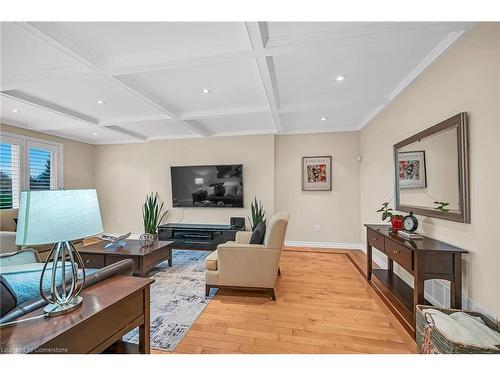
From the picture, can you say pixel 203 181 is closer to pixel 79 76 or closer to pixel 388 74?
pixel 79 76

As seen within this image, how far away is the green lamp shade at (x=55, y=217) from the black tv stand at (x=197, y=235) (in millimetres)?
3336

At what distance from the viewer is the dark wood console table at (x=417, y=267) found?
1.68 m

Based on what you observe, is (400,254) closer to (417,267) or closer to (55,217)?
(417,267)

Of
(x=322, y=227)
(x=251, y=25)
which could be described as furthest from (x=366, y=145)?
(x=251, y=25)

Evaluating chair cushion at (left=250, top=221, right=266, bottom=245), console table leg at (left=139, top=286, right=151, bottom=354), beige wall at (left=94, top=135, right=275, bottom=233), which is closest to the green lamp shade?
console table leg at (left=139, top=286, right=151, bottom=354)

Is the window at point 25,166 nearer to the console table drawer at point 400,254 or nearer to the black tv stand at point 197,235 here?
the black tv stand at point 197,235

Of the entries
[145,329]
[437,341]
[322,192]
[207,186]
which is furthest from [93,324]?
[322,192]

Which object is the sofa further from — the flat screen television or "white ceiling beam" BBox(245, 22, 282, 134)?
the flat screen television

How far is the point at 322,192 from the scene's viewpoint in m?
4.53

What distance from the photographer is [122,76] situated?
7.65 ft

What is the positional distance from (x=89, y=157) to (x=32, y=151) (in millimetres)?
1250

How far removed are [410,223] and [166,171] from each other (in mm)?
4678

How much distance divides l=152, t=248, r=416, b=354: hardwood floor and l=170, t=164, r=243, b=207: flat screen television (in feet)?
7.31
